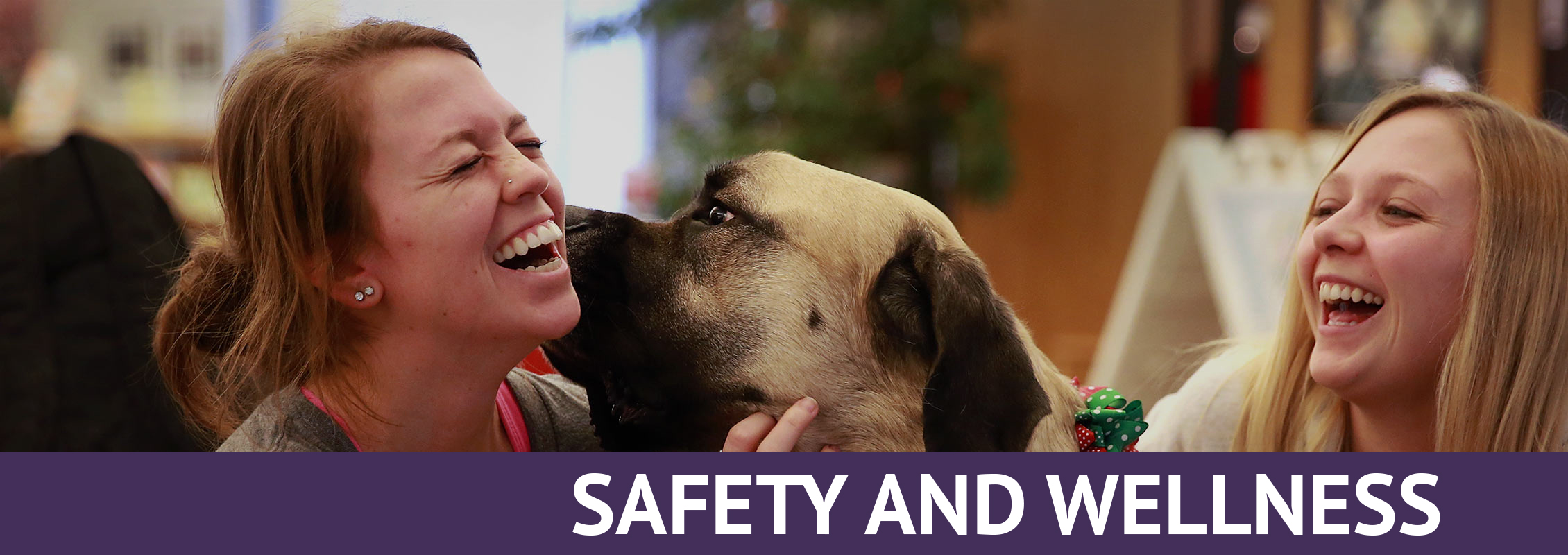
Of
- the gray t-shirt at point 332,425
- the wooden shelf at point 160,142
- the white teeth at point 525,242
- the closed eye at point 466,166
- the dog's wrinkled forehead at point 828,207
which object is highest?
the closed eye at point 466,166

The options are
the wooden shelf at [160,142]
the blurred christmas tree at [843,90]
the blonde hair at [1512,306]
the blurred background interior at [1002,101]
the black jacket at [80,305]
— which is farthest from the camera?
the blurred christmas tree at [843,90]

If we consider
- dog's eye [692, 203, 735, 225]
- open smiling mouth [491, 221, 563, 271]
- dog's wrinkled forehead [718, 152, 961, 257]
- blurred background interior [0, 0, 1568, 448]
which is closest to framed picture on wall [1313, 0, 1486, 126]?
blurred background interior [0, 0, 1568, 448]

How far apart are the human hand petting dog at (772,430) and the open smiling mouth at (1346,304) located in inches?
33.2

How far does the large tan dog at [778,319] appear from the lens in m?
1.53

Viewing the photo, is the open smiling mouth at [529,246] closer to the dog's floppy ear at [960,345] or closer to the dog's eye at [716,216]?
the dog's eye at [716,216]

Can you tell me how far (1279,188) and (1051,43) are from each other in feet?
7.80

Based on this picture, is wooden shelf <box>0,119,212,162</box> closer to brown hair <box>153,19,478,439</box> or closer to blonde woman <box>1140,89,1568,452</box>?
brown hair <box>153,19,478,439</box>

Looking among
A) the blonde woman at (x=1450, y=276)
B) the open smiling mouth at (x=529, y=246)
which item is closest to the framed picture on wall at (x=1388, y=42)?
the blonde woman at (x=1450, y=276)

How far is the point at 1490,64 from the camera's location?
16.7ft

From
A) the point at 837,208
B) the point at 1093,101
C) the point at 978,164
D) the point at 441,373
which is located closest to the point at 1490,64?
the point at 1093,101

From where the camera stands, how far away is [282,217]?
55.7 inches

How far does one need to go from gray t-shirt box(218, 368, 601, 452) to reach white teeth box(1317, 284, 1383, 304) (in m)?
1.13

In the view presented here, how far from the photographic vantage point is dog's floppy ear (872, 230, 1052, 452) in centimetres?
140

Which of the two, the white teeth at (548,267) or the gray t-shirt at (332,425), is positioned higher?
the white teeth at (548,267)
